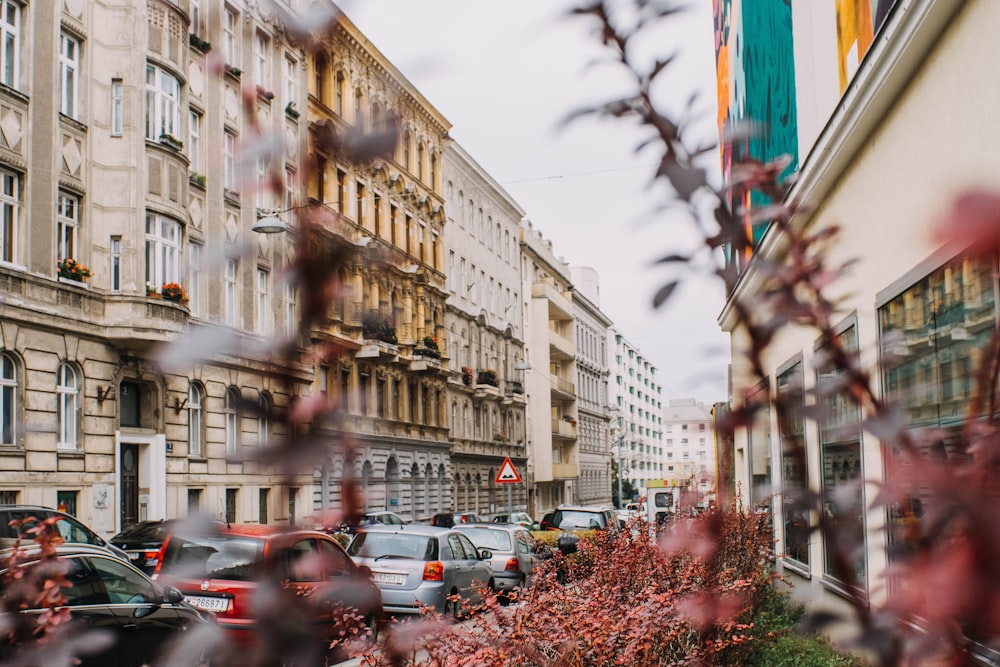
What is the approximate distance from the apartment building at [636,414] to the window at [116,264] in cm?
9540

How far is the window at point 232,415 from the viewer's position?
126 cm

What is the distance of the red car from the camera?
4.44 feet

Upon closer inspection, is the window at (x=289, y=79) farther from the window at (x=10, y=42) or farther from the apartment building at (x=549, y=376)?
the apartment building at (x=549, y=376)

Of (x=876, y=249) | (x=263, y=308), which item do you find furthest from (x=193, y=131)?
(x=263, y=308)

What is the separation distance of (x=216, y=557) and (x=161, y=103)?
28.5 metres

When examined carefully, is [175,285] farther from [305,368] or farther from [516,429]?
[516,429]

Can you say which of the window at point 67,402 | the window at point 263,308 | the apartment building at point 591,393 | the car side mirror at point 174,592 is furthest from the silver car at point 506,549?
the apartment building at point 591,393

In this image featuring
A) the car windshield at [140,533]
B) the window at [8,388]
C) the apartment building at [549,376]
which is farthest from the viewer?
the apartment building at [549,376]

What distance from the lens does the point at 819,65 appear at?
37.7 feet

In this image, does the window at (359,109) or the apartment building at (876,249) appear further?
the apartment building at (876,249)

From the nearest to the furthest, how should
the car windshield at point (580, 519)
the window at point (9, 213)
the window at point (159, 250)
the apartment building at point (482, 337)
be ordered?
the window at point (9, 213) < the window at point (159, 250) < the car windshield at point (580, 519) < the apartment building at point (482, 337)

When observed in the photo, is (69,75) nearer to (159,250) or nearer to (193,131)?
(159,250)

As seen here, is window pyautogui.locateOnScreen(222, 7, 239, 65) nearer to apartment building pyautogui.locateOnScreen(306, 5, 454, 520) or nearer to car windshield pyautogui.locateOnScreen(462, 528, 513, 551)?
apartment building pyautogui.locateOnScreen(306, 5, 454, 520)

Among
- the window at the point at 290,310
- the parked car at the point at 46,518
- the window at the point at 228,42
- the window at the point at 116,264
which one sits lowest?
the parked car at the point at 46,518
